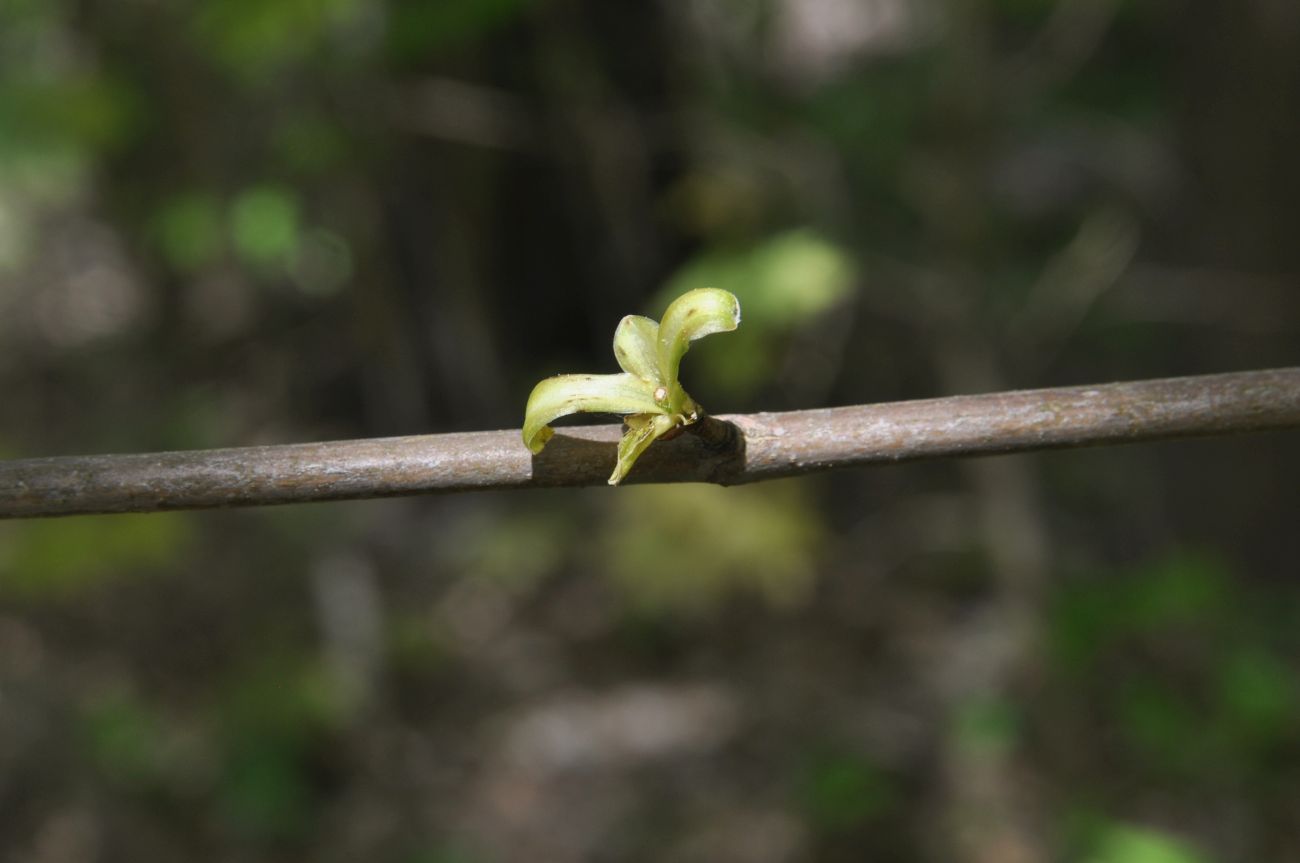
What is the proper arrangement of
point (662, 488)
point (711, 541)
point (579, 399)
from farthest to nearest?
point (662, 488)
point (711, 541)
point (579, 399)

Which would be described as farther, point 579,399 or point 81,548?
point 81,548

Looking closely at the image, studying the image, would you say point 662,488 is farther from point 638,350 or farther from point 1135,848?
point 638,350

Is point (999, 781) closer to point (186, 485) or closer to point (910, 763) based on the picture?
point (910, 763)

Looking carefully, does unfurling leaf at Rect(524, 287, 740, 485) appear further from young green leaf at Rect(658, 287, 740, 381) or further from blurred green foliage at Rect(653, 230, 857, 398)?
blurred green foliage at Rect(653, 230, 857, 398)

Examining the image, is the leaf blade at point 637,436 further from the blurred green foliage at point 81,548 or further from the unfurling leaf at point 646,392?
the blurred green foliage at point 81,548

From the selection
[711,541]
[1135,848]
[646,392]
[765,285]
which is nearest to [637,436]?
[646,392]

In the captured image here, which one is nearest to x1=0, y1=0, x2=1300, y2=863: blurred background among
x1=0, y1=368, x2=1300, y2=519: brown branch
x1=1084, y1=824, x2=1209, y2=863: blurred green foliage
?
x1=1084, y1=824, x2=1209, y2=863: blurred green foliage

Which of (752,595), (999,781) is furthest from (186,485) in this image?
(752,595)
